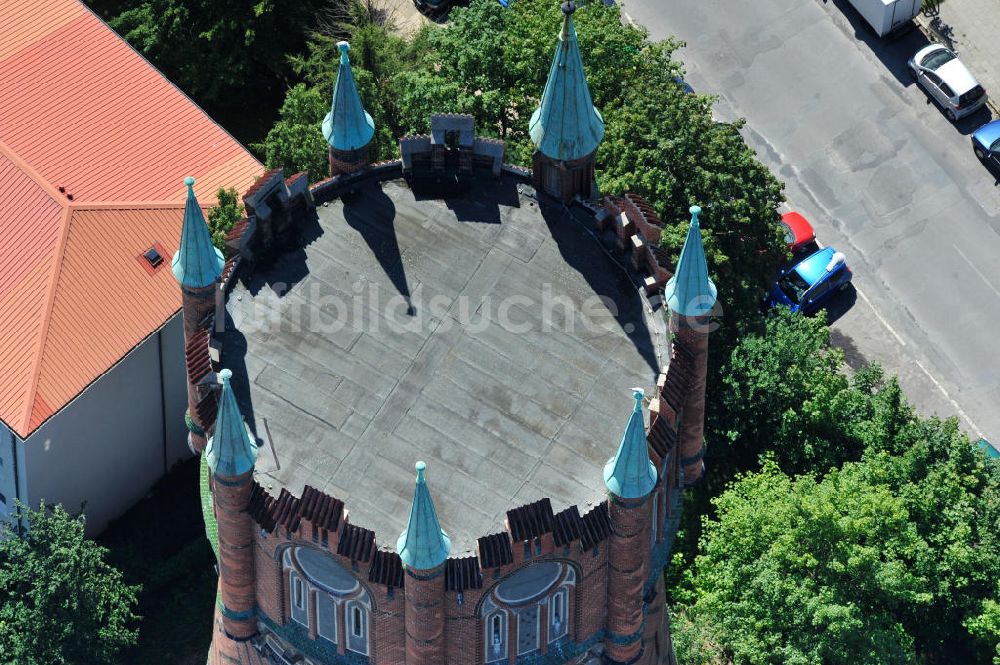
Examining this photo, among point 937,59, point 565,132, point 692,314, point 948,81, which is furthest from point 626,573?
point 937,59

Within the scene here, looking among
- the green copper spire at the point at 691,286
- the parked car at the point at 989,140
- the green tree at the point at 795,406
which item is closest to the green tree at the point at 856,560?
the green tree at the point at 795,406

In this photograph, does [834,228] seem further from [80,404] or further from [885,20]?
[80,404]

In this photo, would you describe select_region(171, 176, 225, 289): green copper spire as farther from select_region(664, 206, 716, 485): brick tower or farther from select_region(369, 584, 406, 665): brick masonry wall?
select_region(664, 206, 716, 485): brick tower

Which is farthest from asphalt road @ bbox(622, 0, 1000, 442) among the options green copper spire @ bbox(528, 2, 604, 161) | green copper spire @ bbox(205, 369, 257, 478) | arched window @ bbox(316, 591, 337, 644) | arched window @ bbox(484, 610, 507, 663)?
green copper spire @ bbox(205, 369, 257, 478)

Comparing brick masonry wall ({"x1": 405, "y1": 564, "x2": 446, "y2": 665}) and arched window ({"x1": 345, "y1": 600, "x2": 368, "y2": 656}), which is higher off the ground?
brick masonry wall ({"x1": 405, "y1": 564, "x2": 446, "y2": 665})

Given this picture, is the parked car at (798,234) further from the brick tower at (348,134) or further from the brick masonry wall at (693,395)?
the brick tower at (348,134)
